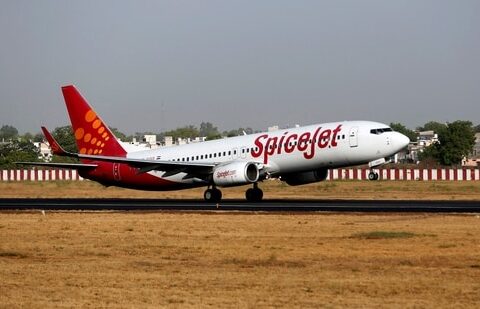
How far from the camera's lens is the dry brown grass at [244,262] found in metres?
18.2

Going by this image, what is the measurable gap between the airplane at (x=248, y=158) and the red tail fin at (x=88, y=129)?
6 cm

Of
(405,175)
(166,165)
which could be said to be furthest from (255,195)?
(405,175)

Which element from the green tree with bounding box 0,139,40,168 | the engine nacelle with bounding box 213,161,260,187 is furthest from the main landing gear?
the green tree with bounding box 0,139,40,168

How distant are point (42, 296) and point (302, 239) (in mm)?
11930

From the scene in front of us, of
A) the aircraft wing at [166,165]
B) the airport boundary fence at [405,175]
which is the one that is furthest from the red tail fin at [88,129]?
the airport boundary fence at [405,175]

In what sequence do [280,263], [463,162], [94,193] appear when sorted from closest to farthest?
[280,263]
[94,193]
[463,162]

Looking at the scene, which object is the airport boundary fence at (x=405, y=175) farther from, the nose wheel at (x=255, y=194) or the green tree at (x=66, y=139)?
the green tree at (x=66, y=139)

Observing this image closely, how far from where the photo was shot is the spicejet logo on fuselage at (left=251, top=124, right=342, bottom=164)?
167 ft

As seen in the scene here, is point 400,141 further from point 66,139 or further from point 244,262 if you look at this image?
point 66,139

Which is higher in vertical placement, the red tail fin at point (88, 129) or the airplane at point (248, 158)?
the red tail fin at point (88, 129)

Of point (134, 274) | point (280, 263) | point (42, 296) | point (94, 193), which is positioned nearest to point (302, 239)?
point (280, 263)

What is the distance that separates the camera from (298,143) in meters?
51.3

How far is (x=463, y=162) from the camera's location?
146m

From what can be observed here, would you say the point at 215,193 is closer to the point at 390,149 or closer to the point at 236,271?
the point at 390,149
